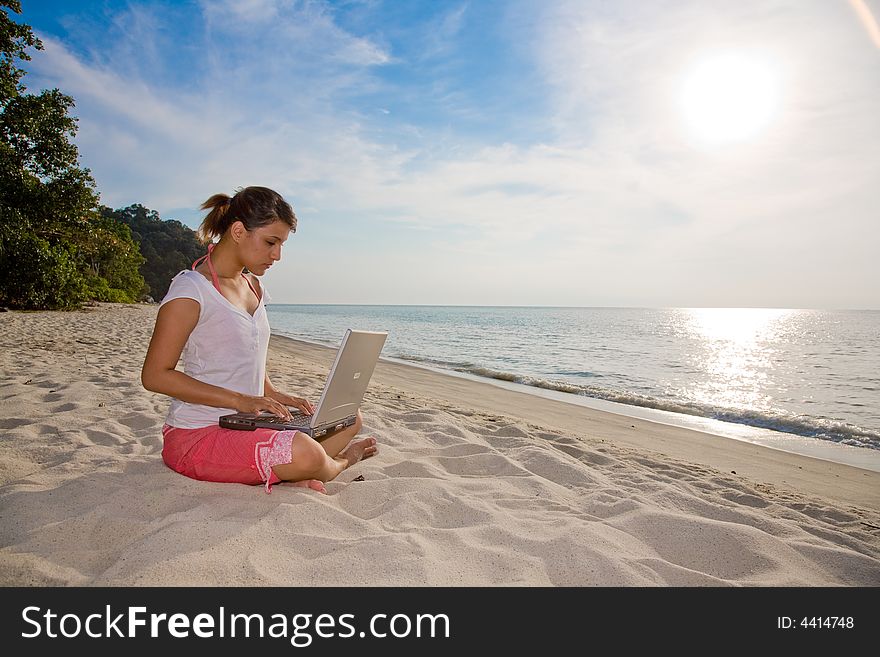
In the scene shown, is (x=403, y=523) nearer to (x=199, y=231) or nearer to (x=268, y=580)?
(x=268, y=580)

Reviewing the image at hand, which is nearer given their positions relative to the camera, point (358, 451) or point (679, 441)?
point (358, 451)

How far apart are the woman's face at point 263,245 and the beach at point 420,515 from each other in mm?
1281

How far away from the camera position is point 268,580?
2156 mm

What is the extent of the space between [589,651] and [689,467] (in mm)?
3388

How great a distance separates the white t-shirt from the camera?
2.84 meters

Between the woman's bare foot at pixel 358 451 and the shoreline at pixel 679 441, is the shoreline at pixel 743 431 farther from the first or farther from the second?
the woman's bare foot at pixel 358 451

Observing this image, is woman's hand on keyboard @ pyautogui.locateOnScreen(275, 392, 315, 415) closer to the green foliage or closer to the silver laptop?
the silver laptop

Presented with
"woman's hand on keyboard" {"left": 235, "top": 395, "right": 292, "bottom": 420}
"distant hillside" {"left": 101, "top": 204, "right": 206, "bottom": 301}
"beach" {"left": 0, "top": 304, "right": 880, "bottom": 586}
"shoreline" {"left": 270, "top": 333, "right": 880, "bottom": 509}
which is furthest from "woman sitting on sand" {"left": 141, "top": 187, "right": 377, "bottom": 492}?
"distant hillside" {"left": 101, "top": 204, "right": 206, "bottom": 301}

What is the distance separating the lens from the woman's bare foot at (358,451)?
3826mm

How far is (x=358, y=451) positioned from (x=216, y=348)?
1375mm

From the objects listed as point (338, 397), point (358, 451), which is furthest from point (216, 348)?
point (358, 451)

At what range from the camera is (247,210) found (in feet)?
9.62

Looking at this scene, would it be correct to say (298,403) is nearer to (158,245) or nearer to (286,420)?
(286,420)

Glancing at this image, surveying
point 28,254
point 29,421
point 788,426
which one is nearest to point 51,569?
point 29,421
